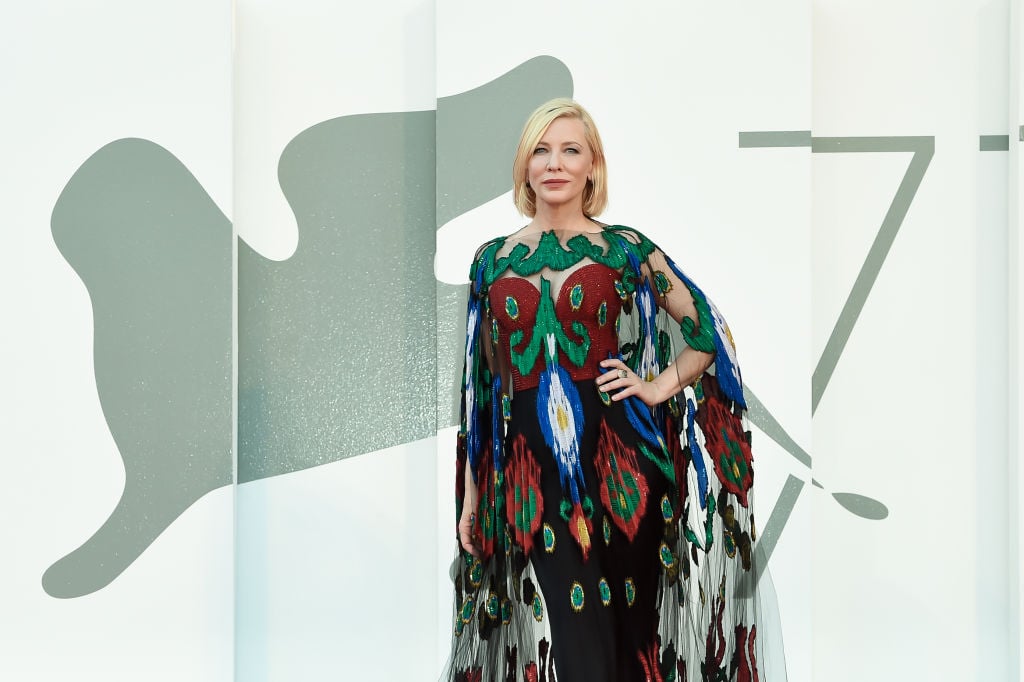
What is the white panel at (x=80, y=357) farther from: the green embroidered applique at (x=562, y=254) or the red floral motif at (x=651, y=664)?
the red floral motif at (x=651, y=664)

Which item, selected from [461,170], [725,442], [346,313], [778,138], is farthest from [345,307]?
[778,138]

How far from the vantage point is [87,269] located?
3.22 meters

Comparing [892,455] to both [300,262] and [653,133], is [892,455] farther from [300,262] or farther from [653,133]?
[300,262]

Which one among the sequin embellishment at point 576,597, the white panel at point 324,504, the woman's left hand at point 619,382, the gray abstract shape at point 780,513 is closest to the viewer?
the sequin embellishment at point 576,597

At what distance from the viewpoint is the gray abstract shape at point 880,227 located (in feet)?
10.8

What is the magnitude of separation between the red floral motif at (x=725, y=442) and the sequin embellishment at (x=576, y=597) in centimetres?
50

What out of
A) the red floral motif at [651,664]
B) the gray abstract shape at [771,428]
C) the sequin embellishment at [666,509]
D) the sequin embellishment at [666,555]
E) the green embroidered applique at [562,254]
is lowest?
the red floral motif at [651,664]

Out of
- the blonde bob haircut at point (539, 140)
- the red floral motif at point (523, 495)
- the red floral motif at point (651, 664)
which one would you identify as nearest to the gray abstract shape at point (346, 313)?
the blonde bob haircut at point (539, 140)

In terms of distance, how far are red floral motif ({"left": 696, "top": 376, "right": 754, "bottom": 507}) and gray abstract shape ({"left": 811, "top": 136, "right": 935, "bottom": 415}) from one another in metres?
0.93

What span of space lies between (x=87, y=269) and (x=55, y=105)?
0.56 meters

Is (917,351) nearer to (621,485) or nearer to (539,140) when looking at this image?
(621,485)

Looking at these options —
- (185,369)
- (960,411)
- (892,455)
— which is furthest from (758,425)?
(185,369)

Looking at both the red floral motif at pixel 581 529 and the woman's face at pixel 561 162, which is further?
the woman's face at pixel 561 162

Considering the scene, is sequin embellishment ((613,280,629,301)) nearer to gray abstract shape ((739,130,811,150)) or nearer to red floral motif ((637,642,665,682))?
red floral motif ((637,642,665,682))
